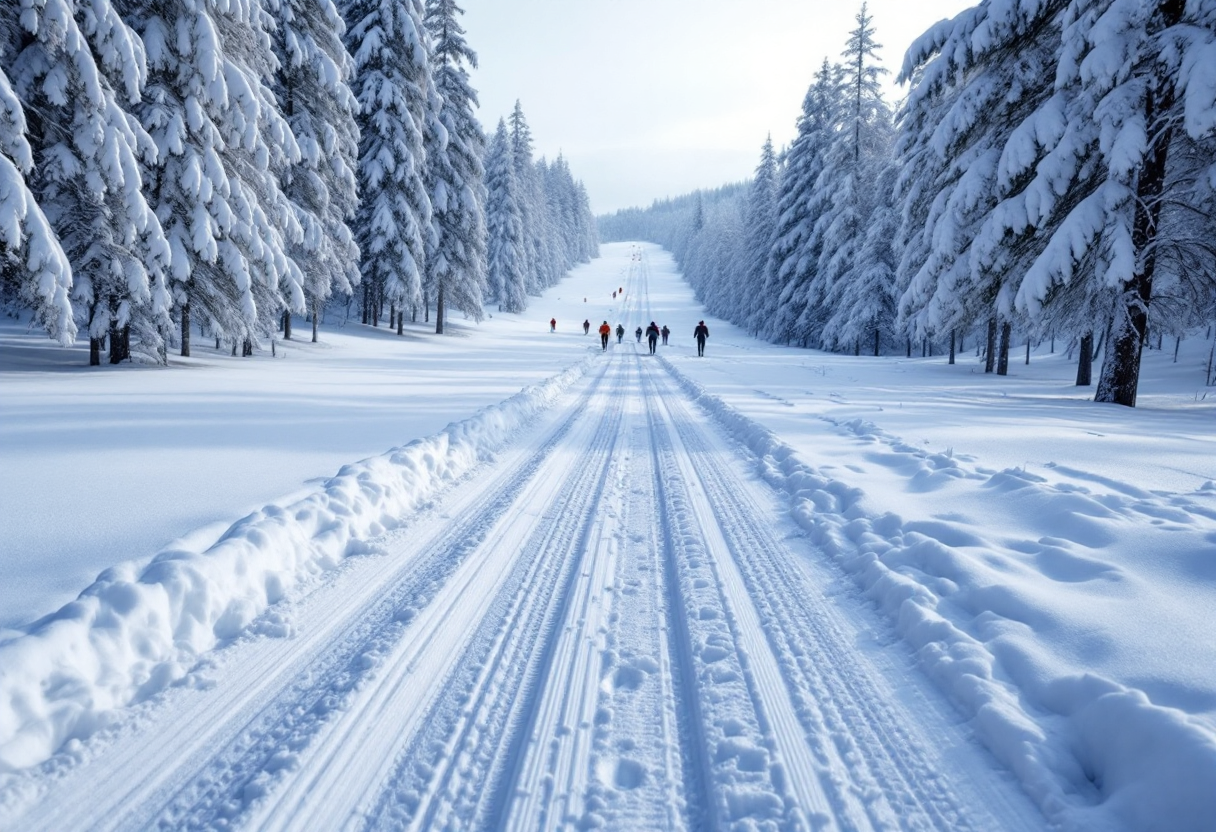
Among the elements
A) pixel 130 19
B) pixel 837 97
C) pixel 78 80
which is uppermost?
pixel 837 97

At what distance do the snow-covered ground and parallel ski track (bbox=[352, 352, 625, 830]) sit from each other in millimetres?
16

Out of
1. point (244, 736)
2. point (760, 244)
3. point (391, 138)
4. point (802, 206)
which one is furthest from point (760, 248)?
point (244, 736)

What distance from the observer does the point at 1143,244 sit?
10.3 meters

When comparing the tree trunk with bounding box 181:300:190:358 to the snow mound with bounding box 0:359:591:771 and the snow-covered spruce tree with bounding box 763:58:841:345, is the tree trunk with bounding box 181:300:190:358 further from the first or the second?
the snow-covered spruce tree with bounding box 763:58:841:345

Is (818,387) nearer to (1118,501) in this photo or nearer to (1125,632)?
(1118,501)

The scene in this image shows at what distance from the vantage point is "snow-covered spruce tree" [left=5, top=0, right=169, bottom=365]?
9.22 metres

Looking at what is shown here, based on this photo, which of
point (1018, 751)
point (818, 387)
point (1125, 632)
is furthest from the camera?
point (818, 387)

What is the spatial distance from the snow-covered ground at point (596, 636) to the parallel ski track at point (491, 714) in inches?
0.6

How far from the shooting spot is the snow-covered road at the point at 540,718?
1987mm

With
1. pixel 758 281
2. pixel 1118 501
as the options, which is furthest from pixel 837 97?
pixel 1118 501

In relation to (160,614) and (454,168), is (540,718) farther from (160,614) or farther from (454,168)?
→ (454,168)

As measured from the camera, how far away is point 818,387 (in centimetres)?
1445

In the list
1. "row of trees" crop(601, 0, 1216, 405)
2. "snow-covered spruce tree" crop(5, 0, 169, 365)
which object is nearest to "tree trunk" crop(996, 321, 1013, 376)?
"row of trees" crop(601, 0, 1216, 405)

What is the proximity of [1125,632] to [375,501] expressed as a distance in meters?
4.95
